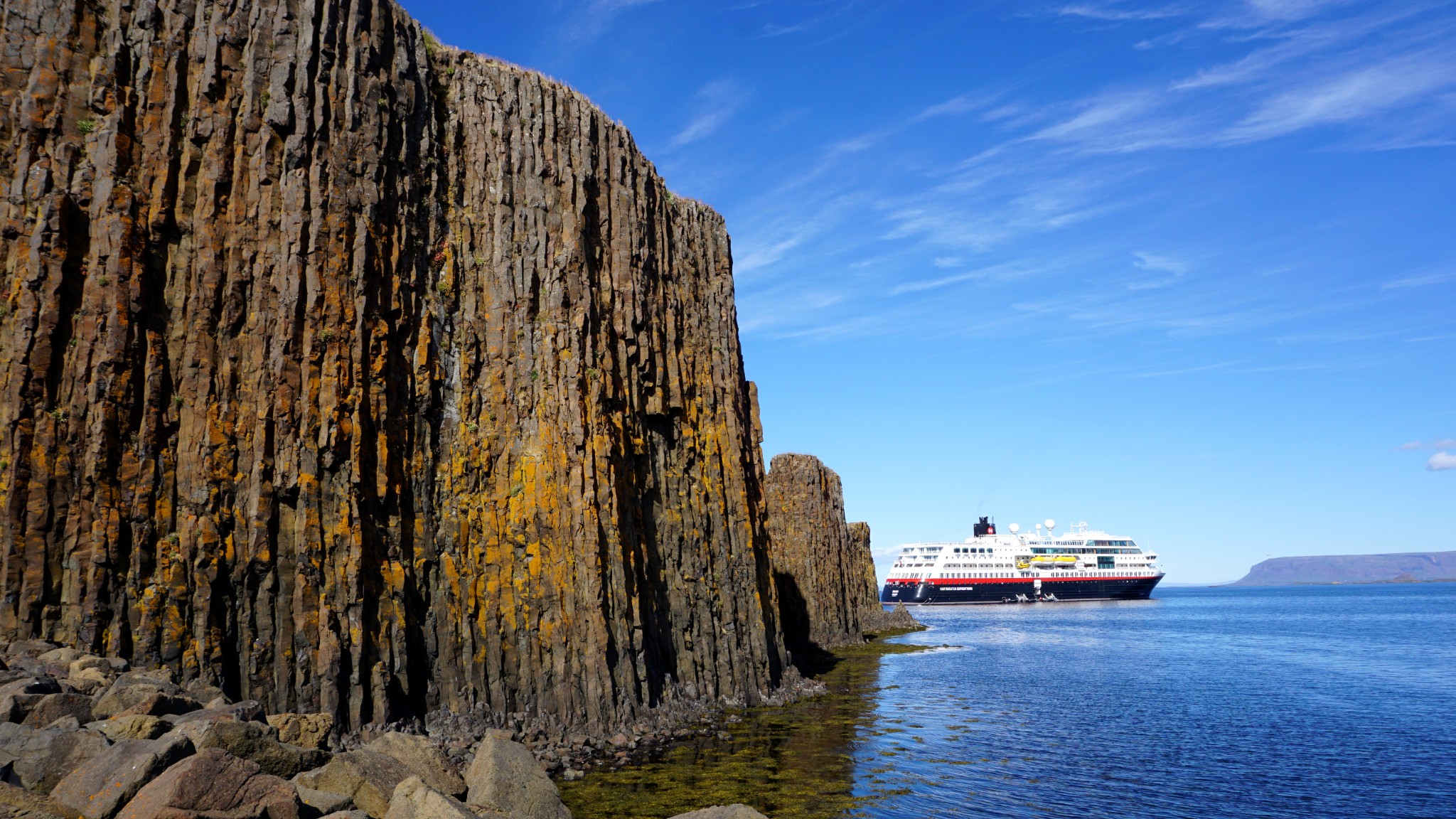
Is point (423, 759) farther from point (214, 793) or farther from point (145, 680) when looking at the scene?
point (214, 793)

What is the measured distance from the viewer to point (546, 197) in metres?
31.0

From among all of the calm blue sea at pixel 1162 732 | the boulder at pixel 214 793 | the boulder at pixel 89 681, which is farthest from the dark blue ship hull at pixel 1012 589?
the boulder at pixel 214 793

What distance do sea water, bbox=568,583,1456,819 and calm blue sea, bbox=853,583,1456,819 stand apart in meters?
0.11

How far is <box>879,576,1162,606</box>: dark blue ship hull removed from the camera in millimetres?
145250

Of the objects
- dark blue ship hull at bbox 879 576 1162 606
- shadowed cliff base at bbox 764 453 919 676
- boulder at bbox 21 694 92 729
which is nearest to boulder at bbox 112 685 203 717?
boulder at bbox 21 694 92 729

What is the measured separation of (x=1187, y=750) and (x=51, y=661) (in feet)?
107

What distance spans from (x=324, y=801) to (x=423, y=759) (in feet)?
15.0

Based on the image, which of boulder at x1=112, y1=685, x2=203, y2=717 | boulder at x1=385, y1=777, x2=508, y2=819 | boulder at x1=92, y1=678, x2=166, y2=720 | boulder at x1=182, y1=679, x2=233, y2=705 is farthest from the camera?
boulder at x1=182, y1=679, x2=233, y2=705

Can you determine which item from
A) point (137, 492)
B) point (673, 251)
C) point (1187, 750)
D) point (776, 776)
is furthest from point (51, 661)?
point (1187, 750)

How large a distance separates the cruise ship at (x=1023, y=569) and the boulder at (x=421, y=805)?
5465 inches

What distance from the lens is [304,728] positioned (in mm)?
18797

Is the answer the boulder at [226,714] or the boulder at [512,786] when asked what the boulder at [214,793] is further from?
the boulder at [512,786]

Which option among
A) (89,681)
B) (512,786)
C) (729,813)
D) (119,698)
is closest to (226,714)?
(119,698)

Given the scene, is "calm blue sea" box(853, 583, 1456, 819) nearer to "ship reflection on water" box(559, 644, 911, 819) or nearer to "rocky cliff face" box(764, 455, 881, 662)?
"ship reflection on water" box(559, 644, 911, 819)
